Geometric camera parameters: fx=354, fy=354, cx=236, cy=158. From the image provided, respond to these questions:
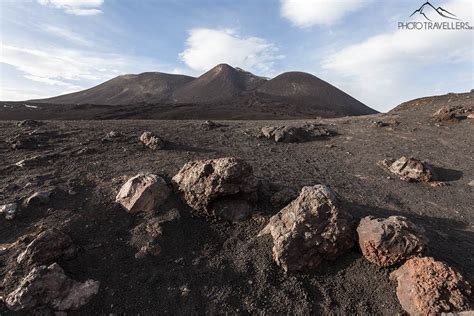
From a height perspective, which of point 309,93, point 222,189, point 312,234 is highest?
point 309,93

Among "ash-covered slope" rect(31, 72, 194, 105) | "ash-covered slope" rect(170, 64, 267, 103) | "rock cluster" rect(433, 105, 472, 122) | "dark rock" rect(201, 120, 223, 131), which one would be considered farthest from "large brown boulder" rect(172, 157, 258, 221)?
"ash-covered slope" rect(31, 72, 194, 105)

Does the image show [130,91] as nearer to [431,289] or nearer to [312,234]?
[312,234]

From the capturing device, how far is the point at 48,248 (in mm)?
4262

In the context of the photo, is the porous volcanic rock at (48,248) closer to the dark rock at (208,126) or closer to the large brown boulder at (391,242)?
the large brown boulder at (391,242)

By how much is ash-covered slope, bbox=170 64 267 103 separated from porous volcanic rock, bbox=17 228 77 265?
4700cm

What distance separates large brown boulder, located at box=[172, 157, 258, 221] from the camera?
16.6 ft

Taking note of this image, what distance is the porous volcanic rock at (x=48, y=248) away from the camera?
418cm

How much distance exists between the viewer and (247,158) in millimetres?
7801

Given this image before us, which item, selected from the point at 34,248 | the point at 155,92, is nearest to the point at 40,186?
the point at 34,248

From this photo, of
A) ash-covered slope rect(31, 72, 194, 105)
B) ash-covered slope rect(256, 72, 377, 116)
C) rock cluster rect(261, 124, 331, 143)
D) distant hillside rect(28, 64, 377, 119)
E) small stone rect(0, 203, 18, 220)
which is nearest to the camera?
small stone rect(0, 203, 18, 220)

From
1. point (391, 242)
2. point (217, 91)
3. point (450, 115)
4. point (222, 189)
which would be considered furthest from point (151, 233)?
point (217, 91)

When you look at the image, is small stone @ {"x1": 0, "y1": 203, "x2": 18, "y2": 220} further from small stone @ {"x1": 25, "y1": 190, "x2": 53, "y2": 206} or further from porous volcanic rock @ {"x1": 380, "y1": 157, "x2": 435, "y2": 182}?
porous volcanic rock @ {"x1": 380, "y1": 157, "x2": 435, "y2": 182}

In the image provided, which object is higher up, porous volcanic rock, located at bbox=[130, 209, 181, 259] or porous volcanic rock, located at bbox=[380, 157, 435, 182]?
porous volcanic rock, located at bbox=[380, 157, 435, 182]

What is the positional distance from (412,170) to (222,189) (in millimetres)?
4468
